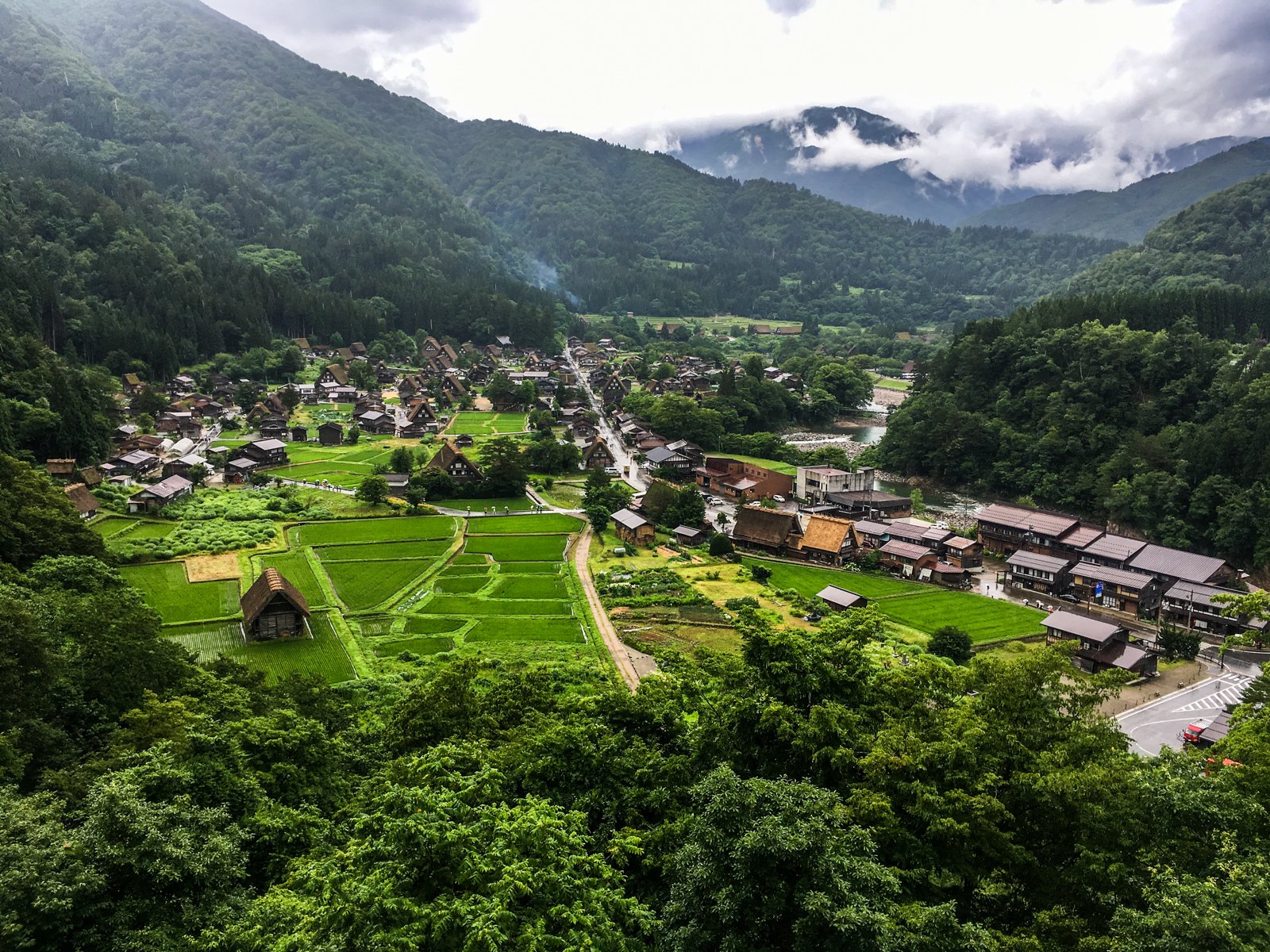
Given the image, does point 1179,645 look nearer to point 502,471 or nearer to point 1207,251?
point 502,471

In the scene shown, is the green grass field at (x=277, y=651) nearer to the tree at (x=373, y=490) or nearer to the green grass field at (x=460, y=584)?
the green grass field at (x=460, y=584)

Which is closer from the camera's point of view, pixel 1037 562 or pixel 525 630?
pixel 525 630

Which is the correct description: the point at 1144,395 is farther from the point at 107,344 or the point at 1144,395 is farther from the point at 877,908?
the point at 107,344

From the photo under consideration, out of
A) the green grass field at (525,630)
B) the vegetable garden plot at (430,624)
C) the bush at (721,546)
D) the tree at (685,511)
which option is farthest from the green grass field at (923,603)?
the vegetable garden plot at (430,624)

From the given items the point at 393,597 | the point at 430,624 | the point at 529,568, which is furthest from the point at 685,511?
the point at 430,624

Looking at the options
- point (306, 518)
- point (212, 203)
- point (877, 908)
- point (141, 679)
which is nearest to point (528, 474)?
point (306, 518)

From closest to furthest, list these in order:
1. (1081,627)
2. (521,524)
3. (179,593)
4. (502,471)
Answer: (179,593) → (1081,627) → (521,524) → (502,471)
